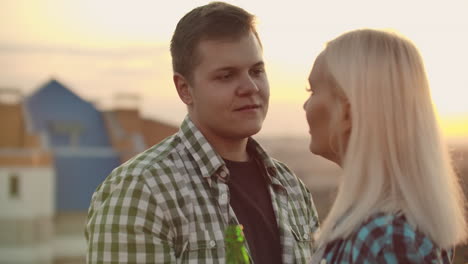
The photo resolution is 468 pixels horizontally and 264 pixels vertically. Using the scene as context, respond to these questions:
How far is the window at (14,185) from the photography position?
38281 millimetres

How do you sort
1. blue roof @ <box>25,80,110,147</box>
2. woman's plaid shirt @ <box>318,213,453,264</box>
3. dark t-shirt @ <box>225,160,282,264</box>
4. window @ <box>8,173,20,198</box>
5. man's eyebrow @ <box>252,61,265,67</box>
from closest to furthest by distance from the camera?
1. woman's plaid shirt @ <box>318,213,453,264</box>
2. dark t-shirt @ <box>225,160,282,264</box>
3. man's eyebrow @ <box>252,61,265,67</box>
4. blue roof @ <box>25,80,110,147</box>
5. window @ <box>8,173,20,198</box>

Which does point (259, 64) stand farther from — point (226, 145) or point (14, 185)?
point (14, 185)

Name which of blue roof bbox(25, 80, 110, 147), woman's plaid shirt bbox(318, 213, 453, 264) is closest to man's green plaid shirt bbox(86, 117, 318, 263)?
woman's plaid shirt bbox(318, 213, 453, 264)

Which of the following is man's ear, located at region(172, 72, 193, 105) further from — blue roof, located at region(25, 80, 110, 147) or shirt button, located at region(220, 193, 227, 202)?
blue roof, located at region(25, 80, 110, 147)

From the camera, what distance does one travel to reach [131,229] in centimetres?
194

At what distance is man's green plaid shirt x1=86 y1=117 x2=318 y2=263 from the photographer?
76.3 inches

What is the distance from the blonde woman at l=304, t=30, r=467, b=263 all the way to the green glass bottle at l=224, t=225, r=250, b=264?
394 millimetres

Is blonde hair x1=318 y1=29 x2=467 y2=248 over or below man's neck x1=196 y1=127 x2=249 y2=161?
over

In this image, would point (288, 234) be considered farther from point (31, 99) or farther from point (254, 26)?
point (31, 99)

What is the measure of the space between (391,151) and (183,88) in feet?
3.03

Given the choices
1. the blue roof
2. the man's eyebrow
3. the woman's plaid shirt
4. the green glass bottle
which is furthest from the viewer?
the blue roof

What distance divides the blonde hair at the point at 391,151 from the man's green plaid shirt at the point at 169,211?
532 mm

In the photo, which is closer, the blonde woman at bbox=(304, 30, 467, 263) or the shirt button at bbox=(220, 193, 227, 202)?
the blonde woman at bbox=(304, 30, 467, 263)

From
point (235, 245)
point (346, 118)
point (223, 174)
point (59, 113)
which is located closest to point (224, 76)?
point (223, 174)
